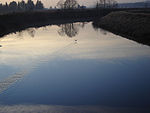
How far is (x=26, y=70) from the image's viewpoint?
14.2 meters

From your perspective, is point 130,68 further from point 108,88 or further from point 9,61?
point 9,61

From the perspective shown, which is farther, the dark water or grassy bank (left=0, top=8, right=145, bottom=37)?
grassy bank (left=0, top=8, right=145, bottom=37)

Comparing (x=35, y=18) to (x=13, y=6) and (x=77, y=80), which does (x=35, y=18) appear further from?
(x=13, y=6)

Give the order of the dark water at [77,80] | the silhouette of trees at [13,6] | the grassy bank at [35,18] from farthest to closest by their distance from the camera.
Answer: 1. the silhouette of trees at [13,6]
2. the grassy bank at [35,18]
3. the dark water at [77,80]

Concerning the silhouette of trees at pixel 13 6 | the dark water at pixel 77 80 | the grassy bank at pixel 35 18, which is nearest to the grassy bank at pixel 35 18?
the grassy bank at pixel 35 18

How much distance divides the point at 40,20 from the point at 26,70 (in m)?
46.3

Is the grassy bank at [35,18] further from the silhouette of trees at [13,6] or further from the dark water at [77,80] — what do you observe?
the silhouette of trees at [13,6]

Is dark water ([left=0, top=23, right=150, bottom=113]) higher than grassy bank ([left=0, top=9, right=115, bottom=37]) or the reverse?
the reverse

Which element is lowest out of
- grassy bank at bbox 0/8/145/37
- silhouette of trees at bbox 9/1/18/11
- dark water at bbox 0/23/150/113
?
dark water at bbox 0/23/150/113

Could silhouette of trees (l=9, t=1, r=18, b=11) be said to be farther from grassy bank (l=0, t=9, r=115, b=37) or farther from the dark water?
the dark water

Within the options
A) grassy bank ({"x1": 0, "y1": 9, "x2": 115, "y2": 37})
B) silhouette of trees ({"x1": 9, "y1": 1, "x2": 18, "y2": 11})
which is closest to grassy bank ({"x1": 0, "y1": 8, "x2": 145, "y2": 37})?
grassy bank ({"x1": 0, "y1": 9, "x2": 115, "y2": 37})

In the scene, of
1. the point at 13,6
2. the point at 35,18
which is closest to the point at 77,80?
the point at 35,18

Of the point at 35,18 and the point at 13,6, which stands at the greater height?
the point at 13,6

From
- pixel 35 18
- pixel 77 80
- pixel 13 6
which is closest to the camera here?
pixel 77 80
